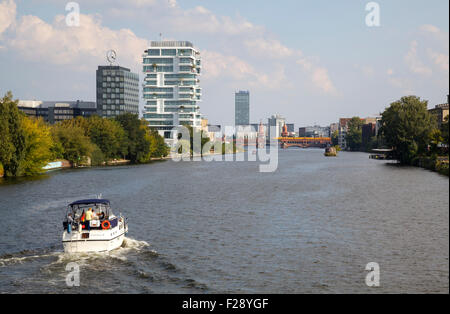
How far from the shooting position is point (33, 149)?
109000 millimetres

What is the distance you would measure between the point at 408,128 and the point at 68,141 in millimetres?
100473

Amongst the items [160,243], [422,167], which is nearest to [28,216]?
[160,243]

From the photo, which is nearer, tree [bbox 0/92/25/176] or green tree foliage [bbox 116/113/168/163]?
tree [bbox 0/92/25/176]

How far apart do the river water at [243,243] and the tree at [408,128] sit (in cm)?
6896

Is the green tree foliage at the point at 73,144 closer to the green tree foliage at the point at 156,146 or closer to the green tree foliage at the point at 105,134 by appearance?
the green tree foliage at the point at 105,134

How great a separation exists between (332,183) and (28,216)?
5975cm

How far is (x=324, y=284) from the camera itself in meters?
32.1

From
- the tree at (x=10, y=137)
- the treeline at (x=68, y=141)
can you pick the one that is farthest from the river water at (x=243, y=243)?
the treeline at (x=68, y=141)

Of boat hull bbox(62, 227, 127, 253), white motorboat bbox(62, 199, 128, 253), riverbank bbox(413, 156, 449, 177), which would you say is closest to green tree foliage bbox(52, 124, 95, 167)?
riverbank bbox(413, 156, 449, 177)

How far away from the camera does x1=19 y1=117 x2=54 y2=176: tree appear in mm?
108000

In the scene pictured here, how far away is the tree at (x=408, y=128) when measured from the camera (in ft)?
474

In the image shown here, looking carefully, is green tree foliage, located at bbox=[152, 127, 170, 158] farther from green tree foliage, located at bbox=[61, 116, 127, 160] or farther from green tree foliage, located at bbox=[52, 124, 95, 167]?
green tree foliage, located at bbox=[52, 124, 95, 167]
